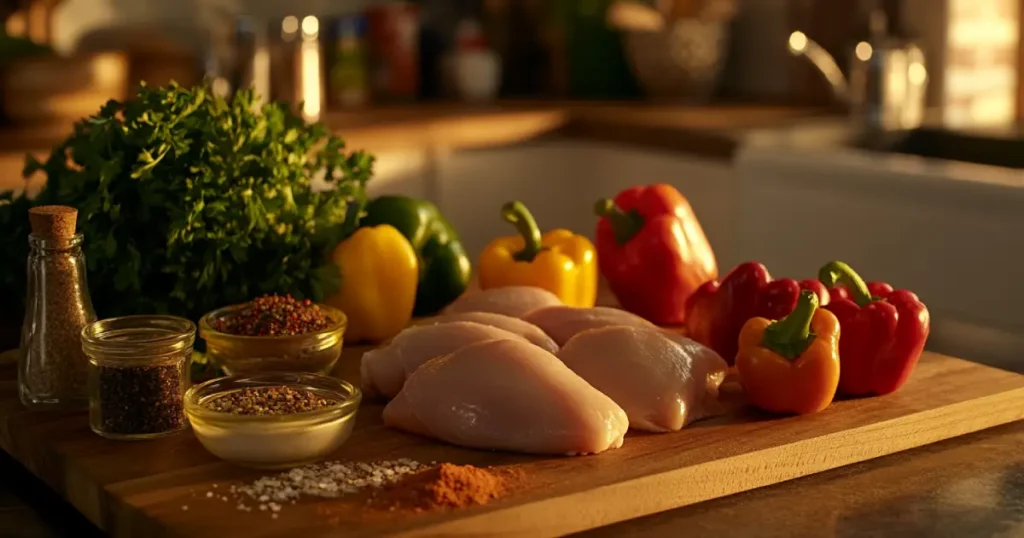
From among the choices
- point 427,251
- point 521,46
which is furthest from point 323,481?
point 521,46

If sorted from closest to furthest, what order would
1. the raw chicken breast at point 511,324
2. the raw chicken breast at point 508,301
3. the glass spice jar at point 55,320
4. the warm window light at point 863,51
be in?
the glass spice jar at point 55,320 → the raw chicken breast at point 511,324 → the raw chicken breast at point 508,301 → the warm window light at point 863,51

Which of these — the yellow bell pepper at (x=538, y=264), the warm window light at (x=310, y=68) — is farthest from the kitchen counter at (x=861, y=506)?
the warm window light at (x=310, y=68)

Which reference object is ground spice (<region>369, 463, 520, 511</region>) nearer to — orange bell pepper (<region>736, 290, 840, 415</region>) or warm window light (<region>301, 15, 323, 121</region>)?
orange bell pepper (<region>736, 290, 840, 415</region>)

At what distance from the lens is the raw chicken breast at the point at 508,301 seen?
59.3 inches

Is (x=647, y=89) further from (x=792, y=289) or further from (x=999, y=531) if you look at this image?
(x=999, y=531)

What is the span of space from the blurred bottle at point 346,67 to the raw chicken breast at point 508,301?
7.05ft

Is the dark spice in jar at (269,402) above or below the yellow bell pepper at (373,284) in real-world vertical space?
below

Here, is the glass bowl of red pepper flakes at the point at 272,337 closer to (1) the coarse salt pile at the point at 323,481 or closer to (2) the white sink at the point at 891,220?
(1) the coarse salt pile at the point at 323,481

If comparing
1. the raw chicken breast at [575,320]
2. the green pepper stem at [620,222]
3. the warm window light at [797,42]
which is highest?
the warm window light at [797,42]

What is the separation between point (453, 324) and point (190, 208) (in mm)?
310

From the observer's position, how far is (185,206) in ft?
4.65

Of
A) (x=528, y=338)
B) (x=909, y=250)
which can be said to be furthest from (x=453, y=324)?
(x=909, y=250)

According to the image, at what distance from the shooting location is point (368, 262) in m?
1.58

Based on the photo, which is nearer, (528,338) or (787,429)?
(787,429)
